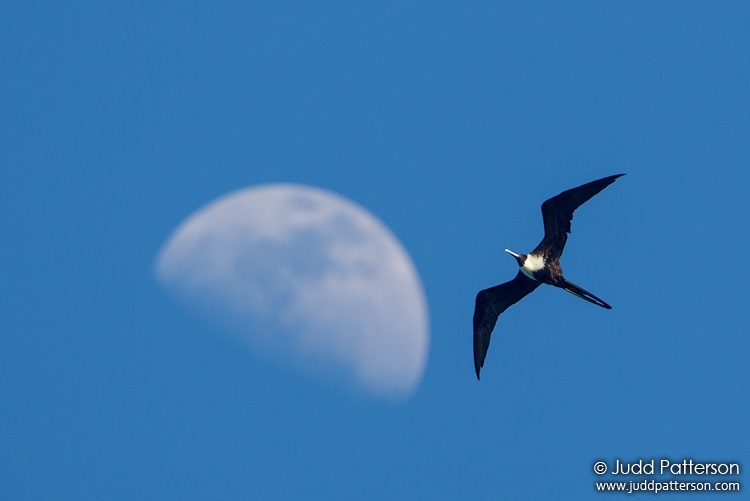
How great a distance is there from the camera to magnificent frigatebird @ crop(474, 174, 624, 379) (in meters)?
18.6

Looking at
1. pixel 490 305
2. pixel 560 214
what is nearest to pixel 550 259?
pixel 560 214

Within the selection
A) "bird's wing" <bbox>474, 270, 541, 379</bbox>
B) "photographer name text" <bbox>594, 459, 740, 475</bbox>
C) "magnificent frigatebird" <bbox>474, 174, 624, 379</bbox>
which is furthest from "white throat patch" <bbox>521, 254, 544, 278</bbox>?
"photographer name text" <bbox>594, 459, 740, 475</bbox>

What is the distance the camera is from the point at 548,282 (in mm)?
19078

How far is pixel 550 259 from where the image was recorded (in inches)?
750

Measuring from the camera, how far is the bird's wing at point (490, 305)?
784 inches

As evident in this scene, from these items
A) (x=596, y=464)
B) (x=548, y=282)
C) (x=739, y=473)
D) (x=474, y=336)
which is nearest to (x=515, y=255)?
(x=548, y=282)

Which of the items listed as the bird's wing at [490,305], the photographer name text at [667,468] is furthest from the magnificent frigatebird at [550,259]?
the photographer name text at [667,468]

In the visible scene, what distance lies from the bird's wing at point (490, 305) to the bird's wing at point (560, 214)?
887mm

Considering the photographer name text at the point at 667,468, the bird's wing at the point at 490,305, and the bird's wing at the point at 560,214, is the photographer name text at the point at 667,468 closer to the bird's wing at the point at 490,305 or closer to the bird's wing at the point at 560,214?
the bird's wing at the point at 490,305

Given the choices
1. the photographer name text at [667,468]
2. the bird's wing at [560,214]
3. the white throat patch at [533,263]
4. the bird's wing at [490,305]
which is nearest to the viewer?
the bird's wing at [560,214]

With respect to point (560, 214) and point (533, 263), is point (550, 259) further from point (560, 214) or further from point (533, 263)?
point (560, 214)

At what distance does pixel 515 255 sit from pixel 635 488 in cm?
562

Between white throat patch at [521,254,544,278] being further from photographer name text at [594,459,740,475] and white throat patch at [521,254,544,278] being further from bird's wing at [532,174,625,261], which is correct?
photographer name text at [594,459,740,475]

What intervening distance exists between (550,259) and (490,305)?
1.65 metres
